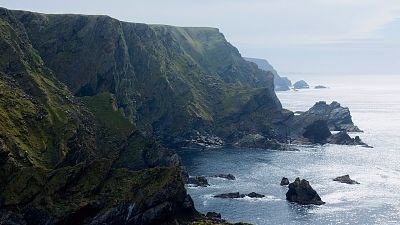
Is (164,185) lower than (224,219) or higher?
higher

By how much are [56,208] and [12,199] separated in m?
Answer: 16.7

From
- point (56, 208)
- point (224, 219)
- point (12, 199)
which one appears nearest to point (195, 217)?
point (224, 219)

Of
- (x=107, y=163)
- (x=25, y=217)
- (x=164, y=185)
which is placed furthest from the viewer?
(x=107, y=163)

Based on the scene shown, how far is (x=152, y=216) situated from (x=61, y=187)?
113 feet

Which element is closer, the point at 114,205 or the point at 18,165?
the point at 114,205

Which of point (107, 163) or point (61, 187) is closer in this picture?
point (61, 187)

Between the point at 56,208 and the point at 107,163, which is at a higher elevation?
the point at 107,163

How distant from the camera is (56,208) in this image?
6791 inches

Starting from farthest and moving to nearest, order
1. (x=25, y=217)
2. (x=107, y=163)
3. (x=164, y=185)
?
(x=107, y=163) < (x=164, y=185) < (x=25, y=217)

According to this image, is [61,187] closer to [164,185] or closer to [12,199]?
[12,199]

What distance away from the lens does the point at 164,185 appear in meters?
183

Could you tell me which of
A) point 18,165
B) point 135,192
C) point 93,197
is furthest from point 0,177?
point 135,192

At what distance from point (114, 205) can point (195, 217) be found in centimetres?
3042

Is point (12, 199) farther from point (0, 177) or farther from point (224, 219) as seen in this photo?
point (224, 219)
